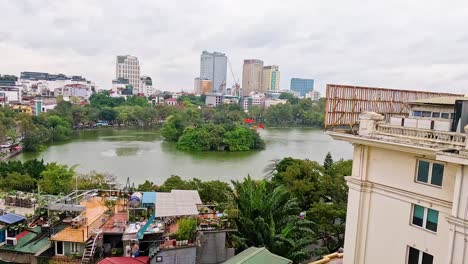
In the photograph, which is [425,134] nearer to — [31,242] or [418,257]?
[418,257]

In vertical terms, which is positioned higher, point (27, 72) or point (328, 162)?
point (27, 72)

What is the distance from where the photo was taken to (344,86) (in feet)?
19.2

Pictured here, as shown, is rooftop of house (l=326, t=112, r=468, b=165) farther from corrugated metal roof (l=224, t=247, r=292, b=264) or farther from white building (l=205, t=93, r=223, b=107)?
white building (l=205, t=93, r=223, b=107)

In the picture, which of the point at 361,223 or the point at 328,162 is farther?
the point at 328,162

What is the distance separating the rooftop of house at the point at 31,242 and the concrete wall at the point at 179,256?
266cm

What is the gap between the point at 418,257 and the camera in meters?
5.19

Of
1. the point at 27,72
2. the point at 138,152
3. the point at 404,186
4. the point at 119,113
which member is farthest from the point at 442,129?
the point at 27,72

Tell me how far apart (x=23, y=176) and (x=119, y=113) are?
137 feet

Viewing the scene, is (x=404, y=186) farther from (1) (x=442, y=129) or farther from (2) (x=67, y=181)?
(2) (x=67, y=181)

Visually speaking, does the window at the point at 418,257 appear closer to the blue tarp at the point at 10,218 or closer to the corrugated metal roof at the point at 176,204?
the corrugated metal roof at the point at 176,204

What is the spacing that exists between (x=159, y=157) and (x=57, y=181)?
15.9m

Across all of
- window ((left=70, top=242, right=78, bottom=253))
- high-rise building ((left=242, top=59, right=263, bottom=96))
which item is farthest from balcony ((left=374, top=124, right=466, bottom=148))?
high-rise building ((left=242, top=59, right=263, bottom=96))

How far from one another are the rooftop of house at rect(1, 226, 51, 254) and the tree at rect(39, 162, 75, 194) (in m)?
5.81

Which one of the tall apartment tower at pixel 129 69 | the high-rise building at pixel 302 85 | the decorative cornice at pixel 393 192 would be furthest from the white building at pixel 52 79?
the decorative cornice at pixel 393 192
